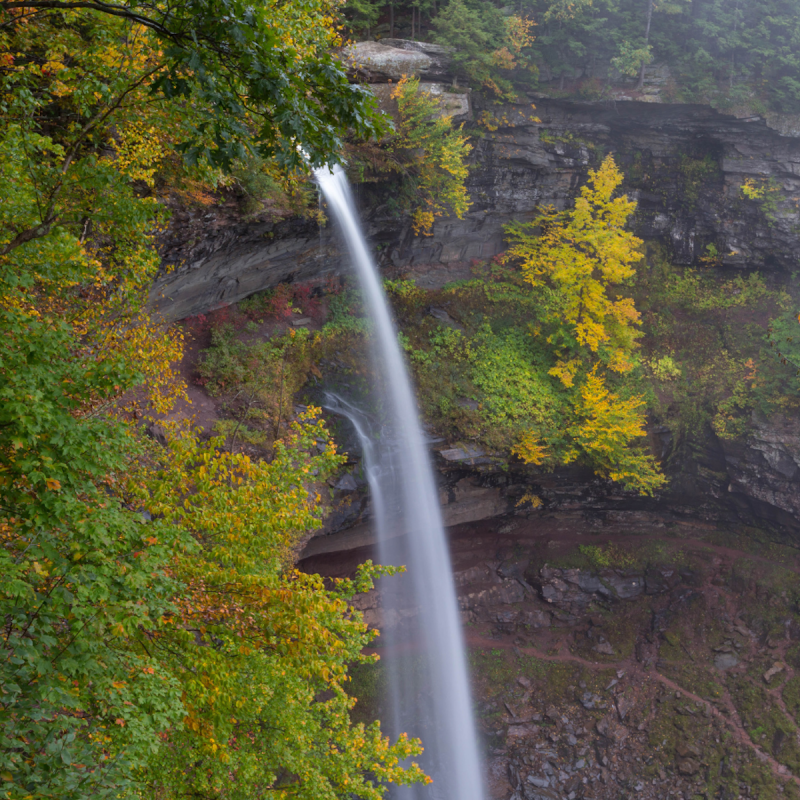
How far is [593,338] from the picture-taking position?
17.2 m

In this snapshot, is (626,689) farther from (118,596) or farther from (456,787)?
(118,596)

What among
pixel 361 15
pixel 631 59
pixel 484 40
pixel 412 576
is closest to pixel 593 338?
pixel 412 576

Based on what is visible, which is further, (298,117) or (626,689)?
(626,689)

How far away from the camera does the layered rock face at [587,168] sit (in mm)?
18234

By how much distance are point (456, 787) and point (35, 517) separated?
1582cm

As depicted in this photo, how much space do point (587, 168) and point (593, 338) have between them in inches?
345

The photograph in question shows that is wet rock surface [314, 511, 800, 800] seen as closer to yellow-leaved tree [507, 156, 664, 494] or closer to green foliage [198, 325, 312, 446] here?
yellow-leaved tree [507, 156, 664, 494]

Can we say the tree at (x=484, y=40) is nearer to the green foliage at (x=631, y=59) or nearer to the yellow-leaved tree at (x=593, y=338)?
the green foliage at (x=631, y=59)

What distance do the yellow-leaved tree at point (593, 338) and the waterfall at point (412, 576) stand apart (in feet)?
12.2

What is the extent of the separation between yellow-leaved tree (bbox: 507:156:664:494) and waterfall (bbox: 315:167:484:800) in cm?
372

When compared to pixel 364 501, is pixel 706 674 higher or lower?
lower

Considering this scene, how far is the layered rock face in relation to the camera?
18.2 metres

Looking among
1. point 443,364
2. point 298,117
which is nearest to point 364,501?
point 443,364

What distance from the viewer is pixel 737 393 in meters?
19.7
